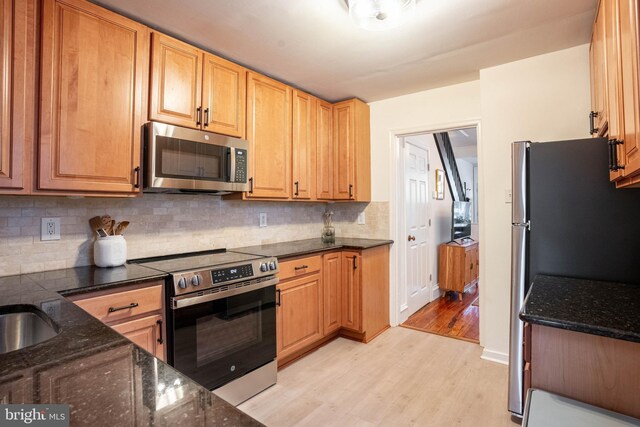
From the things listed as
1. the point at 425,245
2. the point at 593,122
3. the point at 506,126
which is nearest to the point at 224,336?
the point at 506,126

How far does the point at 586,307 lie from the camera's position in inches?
47.3

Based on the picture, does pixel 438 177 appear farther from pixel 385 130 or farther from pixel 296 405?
pixel 296 405

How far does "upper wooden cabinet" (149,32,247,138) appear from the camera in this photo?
197 centimetres

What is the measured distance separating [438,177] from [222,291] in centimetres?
357

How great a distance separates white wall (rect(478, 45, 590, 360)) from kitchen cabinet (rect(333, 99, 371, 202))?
1.11m

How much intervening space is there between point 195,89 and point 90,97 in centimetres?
61

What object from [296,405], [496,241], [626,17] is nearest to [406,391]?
[296,405]

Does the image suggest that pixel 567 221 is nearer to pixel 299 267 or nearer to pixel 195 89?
pixel 299 267

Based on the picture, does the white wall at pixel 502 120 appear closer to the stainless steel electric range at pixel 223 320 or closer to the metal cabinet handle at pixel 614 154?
the metal cabinet handle at pixel 614 154

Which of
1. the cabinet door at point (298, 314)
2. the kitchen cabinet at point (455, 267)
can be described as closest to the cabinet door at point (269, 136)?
the cabinet door at point (298, 314)

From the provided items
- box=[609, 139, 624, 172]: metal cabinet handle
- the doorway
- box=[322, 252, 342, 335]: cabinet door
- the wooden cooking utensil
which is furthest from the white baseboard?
the wooden cooking utensil

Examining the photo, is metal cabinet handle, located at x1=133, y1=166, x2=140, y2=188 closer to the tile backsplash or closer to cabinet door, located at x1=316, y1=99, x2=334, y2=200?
the tile backsplash

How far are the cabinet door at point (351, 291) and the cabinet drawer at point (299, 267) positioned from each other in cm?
34

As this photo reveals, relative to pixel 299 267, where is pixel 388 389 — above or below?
below
